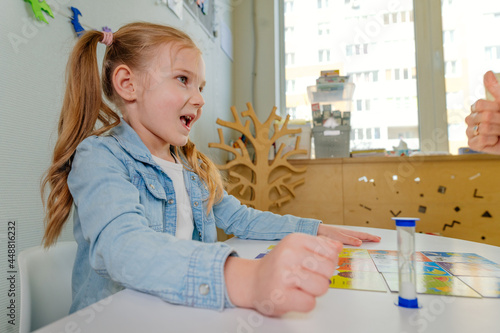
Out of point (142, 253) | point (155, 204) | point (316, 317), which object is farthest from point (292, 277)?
point (155, 204)

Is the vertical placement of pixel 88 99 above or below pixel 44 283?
above

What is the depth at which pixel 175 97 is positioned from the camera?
2.55 feet

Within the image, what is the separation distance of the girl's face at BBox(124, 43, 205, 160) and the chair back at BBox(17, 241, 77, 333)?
29cm

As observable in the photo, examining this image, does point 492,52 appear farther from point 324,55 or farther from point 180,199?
point 180,199

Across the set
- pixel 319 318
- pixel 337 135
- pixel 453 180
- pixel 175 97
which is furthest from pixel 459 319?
pixel 337 135

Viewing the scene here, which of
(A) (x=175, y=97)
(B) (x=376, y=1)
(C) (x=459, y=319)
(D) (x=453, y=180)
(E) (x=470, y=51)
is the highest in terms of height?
(B) (x=376, y=1)

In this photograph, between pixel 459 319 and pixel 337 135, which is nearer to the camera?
pixel 459 319

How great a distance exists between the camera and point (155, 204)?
691 mm

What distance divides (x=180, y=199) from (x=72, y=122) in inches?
11.1

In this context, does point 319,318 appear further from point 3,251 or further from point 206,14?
point 206,14

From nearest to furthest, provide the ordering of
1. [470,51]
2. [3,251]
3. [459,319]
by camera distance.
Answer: [459,319], [3,251], [470,51]

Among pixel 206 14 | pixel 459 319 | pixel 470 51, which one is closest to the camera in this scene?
pixel 459 319

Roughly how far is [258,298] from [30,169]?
656 millimetres

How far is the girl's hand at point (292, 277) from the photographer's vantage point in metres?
0.35
